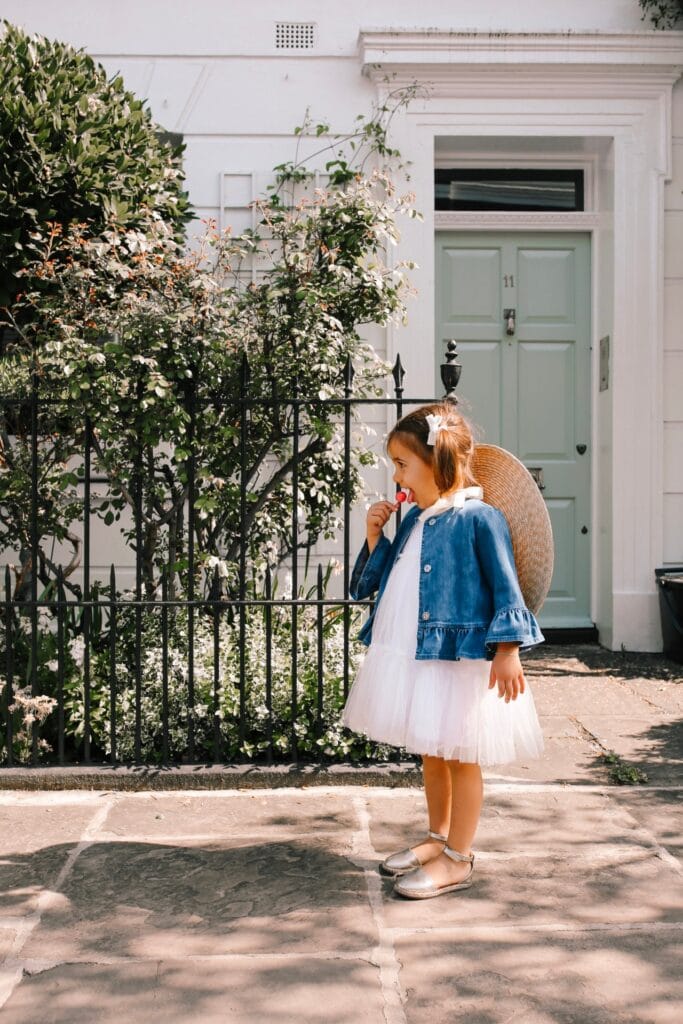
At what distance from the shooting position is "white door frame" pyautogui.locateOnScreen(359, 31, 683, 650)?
281 inches

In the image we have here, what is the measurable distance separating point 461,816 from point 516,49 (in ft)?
18.0

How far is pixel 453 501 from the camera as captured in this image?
347cm

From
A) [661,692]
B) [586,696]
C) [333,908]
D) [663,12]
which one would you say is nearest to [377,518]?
[333,908]

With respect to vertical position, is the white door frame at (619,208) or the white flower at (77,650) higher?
the white door frame at (619,208)

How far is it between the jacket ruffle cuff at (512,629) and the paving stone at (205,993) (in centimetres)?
100

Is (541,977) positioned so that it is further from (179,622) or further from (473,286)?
(473,286)

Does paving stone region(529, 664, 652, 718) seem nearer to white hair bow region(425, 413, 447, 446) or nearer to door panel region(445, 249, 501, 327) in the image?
door panel region(445, 249, 501, 327)

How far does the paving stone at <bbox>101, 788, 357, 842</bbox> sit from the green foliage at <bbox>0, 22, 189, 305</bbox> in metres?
2.70

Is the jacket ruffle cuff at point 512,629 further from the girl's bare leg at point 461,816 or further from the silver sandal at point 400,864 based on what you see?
the silver sandal at point 400,864

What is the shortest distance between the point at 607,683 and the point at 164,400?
11.1 ft

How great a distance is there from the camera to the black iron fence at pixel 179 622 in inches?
179

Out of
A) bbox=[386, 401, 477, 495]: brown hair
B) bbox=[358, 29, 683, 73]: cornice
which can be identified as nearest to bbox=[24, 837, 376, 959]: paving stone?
bbox=[386, 401, 477, 495]: brown hair

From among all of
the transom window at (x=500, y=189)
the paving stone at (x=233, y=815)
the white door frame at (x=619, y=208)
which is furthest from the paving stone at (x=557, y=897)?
the transom window at (x=500, y=189)

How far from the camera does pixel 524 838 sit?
3.91m
